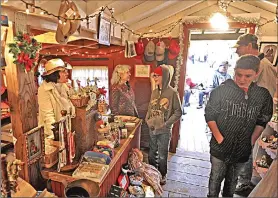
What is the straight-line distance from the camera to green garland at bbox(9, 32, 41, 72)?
2.11 feet

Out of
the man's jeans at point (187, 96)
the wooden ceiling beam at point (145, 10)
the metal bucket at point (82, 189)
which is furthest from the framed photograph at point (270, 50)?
the metal bucket at point (82, 189)

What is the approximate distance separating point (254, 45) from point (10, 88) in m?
0.84

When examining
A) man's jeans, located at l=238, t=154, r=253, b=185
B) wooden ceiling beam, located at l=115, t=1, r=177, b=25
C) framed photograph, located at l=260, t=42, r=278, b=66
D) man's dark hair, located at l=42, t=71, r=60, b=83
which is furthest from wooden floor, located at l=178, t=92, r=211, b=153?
man's dark hair, located at l=42, t=71, r=60, b=83

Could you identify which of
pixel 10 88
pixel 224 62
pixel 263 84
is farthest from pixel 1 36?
pixel 263 84

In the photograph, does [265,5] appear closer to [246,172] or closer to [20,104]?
[246,172]

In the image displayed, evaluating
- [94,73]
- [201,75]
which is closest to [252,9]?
[201,75]

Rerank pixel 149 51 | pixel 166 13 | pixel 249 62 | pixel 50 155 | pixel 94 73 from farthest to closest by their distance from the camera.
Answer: pixel 94 73 < pixel 149 51 < pixel 166 13 < pixel 50 155 < pixel 249 62

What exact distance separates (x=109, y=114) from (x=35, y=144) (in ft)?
1.67

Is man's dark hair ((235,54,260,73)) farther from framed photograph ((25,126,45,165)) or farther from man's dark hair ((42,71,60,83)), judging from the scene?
man's dark hair ((42,71,60,83))

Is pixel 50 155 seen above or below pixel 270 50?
below

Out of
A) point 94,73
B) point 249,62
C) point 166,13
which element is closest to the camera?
point 249,62

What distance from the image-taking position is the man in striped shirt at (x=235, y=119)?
0.55 metres

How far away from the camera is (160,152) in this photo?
92 cm

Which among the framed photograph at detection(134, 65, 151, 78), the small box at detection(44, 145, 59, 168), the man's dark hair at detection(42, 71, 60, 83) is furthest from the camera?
the framed photograph at detection(134, 65, 151, 78)
